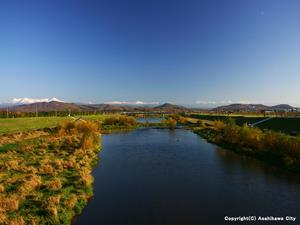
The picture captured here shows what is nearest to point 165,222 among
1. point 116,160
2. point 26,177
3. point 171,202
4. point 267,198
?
point 171,202

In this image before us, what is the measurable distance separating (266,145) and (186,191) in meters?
19.9

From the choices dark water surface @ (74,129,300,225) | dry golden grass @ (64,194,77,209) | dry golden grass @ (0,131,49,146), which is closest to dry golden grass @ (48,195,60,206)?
dry golden grass @ (64,194,77,209)

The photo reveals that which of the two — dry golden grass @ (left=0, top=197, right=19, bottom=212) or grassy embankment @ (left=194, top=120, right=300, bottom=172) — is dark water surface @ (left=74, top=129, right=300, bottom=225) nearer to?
grassy embankment @ (left=194, top=120, right=300, bottom=172)

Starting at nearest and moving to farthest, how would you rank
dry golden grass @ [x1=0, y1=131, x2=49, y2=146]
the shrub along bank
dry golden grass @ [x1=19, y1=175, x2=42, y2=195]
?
the shrub along bank, dry golden grass @ [x1=19, y1=175, x2=42, y2=195], dry golden grass @ [x1=0, y1=131, x2=49, y2=146]

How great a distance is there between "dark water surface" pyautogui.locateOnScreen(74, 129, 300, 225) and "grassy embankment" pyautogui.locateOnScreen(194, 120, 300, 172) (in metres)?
2.07

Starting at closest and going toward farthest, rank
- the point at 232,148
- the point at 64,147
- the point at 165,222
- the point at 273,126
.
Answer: the point at 165,222 < the point at 64,147 < the point at 232,148 < the point at 273,126

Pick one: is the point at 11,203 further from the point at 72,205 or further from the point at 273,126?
the point at 273,126

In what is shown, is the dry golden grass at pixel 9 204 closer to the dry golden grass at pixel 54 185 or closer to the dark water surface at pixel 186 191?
the dry golden grass at pixel 54 185

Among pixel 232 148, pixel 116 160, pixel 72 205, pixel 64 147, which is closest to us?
pixel 72 205

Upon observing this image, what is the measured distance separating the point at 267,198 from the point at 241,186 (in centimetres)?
311

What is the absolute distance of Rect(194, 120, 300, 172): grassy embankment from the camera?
96.2 ft

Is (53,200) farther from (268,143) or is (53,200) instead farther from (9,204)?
(268,143)

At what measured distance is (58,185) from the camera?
19.9m

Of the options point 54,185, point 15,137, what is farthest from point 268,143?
point 15,137
